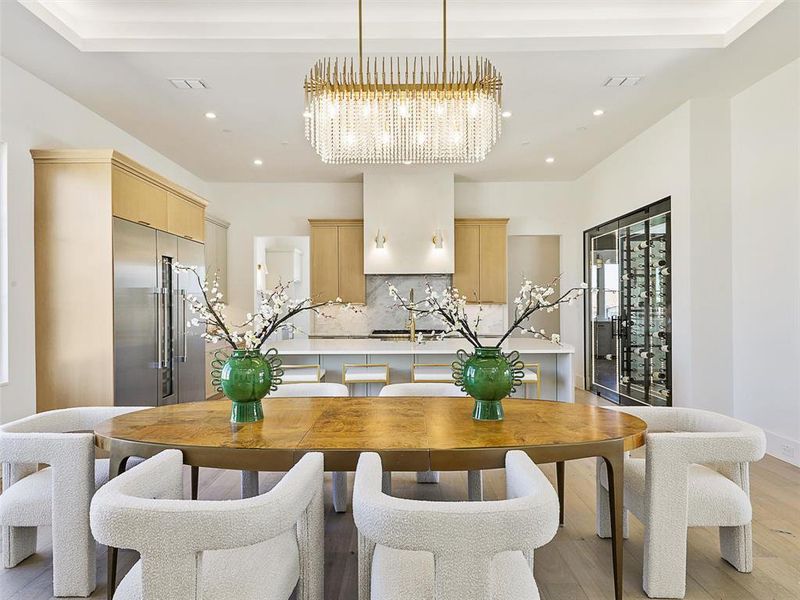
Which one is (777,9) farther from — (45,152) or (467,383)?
(45,152)

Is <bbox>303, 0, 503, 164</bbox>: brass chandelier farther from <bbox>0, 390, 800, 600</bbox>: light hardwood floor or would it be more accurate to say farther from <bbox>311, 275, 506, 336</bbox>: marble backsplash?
<bbox>311, 275, 506, 336</bbox>: marble backsplash

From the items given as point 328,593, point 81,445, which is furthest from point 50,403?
point 328,593

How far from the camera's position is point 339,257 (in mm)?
6719

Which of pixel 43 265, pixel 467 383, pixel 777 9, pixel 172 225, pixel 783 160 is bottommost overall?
pixel 467 383

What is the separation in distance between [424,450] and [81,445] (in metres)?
1.35

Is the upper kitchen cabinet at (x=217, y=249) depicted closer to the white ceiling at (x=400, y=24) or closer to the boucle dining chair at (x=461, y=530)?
the white ceiling at (x=400, y=24)

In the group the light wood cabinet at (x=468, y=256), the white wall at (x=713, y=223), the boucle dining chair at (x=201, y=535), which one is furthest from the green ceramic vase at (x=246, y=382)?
the light wood cabinet at (x=468, y=256)

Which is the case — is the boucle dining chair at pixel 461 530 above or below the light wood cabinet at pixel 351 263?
below

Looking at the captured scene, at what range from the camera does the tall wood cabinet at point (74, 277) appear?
3.54 m

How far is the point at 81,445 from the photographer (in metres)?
1.88

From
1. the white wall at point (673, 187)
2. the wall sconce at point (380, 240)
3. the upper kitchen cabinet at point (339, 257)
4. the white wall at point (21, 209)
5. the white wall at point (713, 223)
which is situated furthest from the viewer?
the upper kitchen cabinet at point (339, 257)

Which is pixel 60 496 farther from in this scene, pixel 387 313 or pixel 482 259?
pixel 482 259

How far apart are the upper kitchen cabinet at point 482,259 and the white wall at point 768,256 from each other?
2978 mm

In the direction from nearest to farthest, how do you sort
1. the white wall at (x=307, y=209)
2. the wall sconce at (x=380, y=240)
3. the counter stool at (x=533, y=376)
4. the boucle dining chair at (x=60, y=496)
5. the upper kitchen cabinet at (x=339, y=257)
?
the boucle dining chair at (x=60, y=496), the counter stool at (x=533, y=376), the wall sconce at (x=380, y=240), the upper kitchen cabinet at (x=339, y=257), the white wall at (x=307, y=209)
